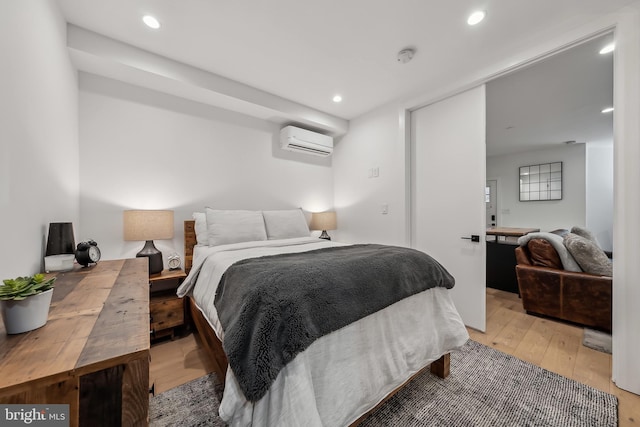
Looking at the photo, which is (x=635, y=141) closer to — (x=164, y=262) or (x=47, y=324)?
(x=47, y=324)

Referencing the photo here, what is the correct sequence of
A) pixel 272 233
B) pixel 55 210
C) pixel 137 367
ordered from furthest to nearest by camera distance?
pixel 272 233, pixel 55 210, pixel 137 367

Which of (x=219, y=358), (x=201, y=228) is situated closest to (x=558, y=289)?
(x=219, y=358)

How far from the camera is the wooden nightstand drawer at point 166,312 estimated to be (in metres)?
2.12

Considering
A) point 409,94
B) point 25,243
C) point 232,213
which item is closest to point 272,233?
point 232,213

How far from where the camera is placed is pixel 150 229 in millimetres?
2203

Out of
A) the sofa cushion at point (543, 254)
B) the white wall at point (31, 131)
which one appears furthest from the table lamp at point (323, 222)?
the white wall at point (31, 131)

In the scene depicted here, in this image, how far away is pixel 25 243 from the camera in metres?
1.14

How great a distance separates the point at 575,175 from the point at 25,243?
25.1ft

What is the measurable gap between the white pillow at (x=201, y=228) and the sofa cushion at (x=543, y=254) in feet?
11.7

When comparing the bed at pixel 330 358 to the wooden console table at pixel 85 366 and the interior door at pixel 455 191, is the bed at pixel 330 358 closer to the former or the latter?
the wooden console table at pixel 85 366

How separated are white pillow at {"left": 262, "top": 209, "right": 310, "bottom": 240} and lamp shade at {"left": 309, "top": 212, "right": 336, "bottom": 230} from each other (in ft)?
1.79

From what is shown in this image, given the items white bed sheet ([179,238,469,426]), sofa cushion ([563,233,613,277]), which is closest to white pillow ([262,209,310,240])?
white bed sheet ([179,238,469,426])

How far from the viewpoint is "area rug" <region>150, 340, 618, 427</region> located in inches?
53.5

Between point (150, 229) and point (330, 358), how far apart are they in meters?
1.96
